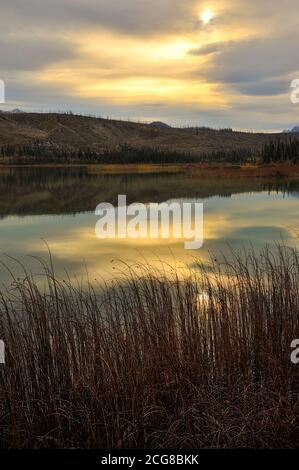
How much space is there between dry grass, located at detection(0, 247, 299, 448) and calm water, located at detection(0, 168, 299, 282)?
4.23 meters

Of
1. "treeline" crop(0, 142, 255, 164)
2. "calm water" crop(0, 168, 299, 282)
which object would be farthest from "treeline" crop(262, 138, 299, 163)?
"calm water" crop(0, 168, 299, 282)

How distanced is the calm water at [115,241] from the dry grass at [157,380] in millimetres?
4226

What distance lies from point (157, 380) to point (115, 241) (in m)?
14.8

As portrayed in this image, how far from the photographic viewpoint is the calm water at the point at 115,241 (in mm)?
17219

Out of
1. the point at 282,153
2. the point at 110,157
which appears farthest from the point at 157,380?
the point at 110,157

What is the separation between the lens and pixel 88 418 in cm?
554

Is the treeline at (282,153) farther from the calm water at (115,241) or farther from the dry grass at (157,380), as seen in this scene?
the dry grass at (157,380)

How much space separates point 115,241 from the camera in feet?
69.1

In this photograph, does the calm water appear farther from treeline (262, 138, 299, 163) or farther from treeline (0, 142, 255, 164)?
treeline (0, 142, 255, 164)

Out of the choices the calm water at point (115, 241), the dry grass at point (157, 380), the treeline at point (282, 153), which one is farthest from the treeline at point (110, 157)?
the dry grass at point (157, 380)

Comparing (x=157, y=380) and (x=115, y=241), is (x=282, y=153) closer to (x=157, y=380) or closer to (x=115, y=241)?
(x=115, y=241)

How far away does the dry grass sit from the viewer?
5.62 metres
